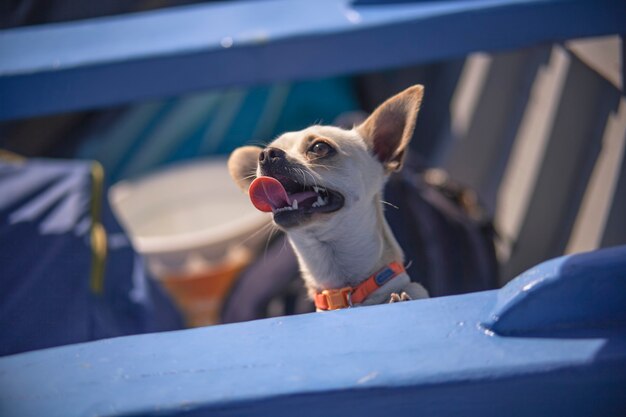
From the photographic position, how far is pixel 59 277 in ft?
4.49

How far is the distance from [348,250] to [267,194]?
0.85 feet

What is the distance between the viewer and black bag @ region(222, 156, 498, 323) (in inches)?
67.4

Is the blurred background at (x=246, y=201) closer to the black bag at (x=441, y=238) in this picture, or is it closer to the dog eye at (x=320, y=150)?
the black bag at (x=441, y=238)

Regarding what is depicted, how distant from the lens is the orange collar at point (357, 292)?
1.11 metres

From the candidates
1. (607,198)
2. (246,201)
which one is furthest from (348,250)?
(246,201)

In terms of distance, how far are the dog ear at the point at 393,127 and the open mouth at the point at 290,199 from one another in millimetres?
174

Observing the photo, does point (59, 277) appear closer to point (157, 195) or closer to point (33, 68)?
point (33, 68)

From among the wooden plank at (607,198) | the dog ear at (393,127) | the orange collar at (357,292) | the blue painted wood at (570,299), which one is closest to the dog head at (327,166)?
the dog ear at (393,127)

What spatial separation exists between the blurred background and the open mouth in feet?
1.79

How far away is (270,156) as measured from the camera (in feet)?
3.25

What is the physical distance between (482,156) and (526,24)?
1043mm

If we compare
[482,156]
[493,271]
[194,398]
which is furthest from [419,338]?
[482,156]

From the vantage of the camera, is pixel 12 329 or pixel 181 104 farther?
pixel 181 104

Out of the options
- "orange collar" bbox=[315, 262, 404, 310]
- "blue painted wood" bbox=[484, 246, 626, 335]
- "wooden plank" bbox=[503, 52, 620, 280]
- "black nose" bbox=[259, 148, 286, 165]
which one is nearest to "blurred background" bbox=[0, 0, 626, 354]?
"wooden plank" bbox=[503, 52, 620, 280]
